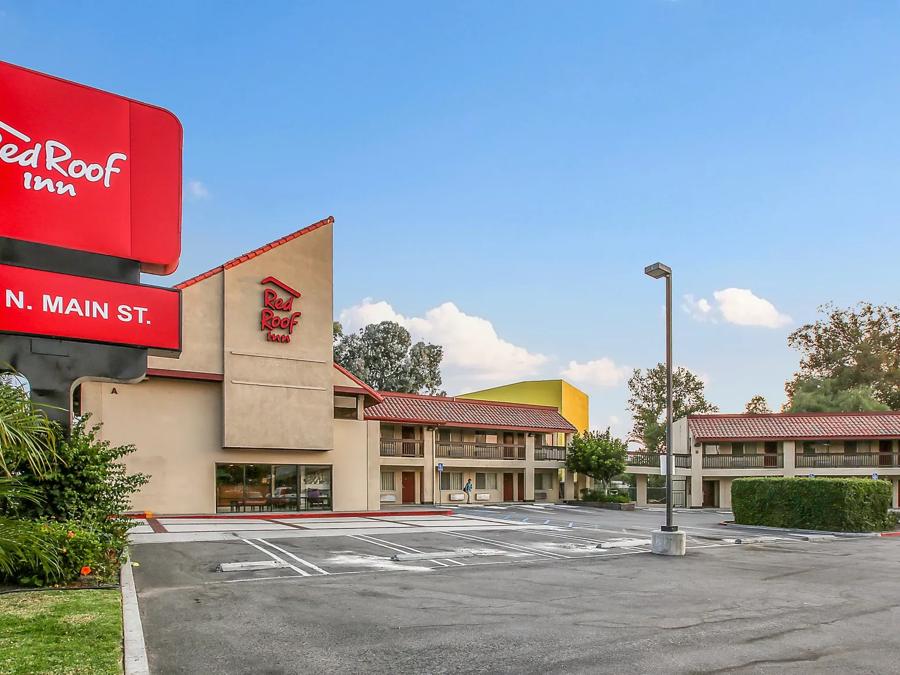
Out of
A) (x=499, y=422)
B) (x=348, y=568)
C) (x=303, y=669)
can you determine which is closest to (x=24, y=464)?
(x=348, y=568)

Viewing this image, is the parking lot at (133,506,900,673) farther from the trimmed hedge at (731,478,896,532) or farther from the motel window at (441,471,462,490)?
the motel window at (441,471,462,490)

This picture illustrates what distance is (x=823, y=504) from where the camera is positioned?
97.8 ft

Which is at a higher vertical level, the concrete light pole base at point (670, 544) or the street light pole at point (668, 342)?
the street light pole at point (668, 342)

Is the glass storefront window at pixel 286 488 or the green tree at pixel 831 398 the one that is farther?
the green tree at pixel 831 398

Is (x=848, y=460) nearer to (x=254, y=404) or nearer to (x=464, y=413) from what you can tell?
(x=464, y=413)

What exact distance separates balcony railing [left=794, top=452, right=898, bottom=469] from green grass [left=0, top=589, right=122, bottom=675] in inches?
2011

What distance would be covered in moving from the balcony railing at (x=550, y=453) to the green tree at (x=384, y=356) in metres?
18.5

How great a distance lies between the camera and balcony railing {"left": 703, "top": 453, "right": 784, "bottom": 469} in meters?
52.9

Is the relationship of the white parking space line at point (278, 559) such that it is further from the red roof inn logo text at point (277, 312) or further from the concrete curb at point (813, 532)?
the concrete curb at point (813, 532)

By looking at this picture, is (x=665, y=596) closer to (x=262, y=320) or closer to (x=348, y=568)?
(x=348, y=568)

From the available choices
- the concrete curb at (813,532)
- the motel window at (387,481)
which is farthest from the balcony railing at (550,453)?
the concrete curb at (813,532)

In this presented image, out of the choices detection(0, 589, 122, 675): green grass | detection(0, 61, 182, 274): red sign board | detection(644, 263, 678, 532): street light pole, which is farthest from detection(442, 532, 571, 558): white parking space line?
detection(0, 589, 122, 675): green grass

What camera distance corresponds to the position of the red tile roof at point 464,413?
4559 centimetres

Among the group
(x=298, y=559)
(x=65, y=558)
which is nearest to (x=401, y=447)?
(x=298, y=559)
